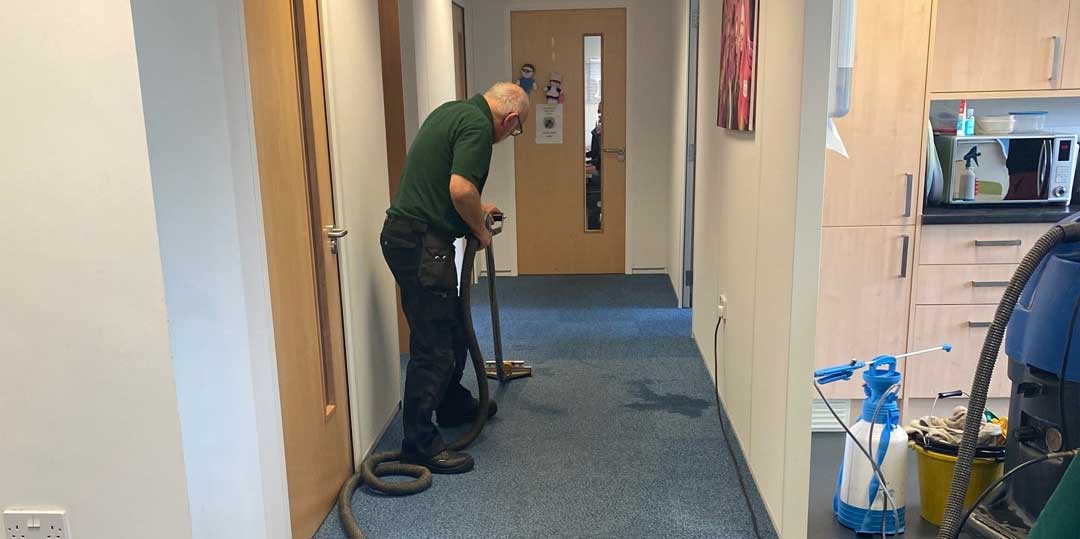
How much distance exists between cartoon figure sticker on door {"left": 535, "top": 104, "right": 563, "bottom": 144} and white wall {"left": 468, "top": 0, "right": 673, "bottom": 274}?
0.26 meters

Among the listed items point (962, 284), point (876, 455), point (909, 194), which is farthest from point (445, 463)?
point (962, 284)

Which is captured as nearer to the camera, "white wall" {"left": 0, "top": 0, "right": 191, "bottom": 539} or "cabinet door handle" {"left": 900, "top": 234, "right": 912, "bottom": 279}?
"white wall" {"left": 0, "top": 0, "right": 191, "bottom": 539}

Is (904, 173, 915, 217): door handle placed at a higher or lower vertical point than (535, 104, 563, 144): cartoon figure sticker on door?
lower

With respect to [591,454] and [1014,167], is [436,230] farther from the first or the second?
[1014,167]

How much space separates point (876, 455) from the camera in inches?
92.8

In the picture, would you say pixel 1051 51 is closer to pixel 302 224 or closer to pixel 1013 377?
pixel 1013 377

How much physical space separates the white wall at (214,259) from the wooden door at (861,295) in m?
2.13

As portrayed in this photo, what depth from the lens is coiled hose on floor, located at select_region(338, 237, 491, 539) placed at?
2.58 meters

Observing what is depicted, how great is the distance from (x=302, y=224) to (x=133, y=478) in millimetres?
901

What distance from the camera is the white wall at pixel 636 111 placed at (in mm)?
5602

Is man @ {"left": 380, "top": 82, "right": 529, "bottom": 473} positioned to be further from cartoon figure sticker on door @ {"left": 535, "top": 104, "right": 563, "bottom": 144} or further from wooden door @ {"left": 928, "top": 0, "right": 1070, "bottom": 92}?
cartoon figure sticker on door @ {"left": 535, "top": 104, "right": 563, "bottom": 144}

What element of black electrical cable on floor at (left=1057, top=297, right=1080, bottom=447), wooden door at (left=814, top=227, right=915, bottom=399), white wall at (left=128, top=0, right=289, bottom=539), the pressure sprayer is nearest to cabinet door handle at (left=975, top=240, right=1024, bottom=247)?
wooden door at (left=814, top=227, right=915, bottom=399)

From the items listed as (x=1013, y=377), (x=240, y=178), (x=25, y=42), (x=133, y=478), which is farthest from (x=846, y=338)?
(x=25, y=42)

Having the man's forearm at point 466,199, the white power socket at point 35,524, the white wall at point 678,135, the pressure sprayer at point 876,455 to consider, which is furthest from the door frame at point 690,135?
the white power socket at point 35,524
